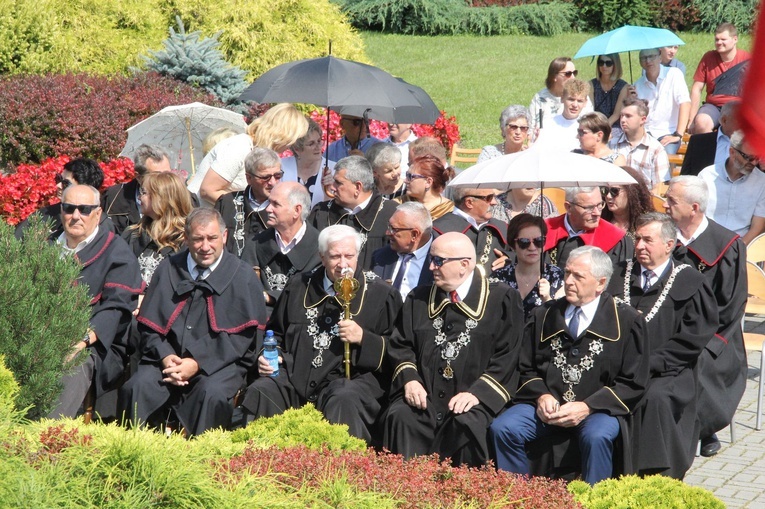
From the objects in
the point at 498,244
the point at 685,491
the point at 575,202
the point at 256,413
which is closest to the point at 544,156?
the point at 575,202

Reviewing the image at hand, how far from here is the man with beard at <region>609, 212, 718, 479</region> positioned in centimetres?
671

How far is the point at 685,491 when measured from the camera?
4.56 m

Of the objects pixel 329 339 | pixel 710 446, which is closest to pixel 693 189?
pixel 710 446

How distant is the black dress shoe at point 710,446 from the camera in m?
7.46

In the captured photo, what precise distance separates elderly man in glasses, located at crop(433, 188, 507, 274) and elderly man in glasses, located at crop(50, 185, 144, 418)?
237 cm

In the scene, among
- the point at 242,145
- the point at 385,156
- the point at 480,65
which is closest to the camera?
the point at 385,156

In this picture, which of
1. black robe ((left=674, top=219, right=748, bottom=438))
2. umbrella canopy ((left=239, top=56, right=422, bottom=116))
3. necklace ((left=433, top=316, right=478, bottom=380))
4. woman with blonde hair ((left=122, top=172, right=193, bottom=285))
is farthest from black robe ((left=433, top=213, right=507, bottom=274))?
woman with blonde hair ((left=122, top=172, right=193, bottom=285))

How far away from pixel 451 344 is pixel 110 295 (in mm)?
2585

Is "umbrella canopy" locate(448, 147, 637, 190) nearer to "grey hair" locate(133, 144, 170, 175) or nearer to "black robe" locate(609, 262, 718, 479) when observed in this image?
"black robe" locate(609, 262, 718, 479)

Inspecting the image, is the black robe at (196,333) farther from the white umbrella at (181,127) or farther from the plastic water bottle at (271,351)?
the white umbrella at (181,127)

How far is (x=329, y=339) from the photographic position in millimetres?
7008

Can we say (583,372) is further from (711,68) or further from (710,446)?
(711,68)

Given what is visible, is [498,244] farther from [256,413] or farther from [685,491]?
[685,491]

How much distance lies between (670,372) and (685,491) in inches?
91.7
